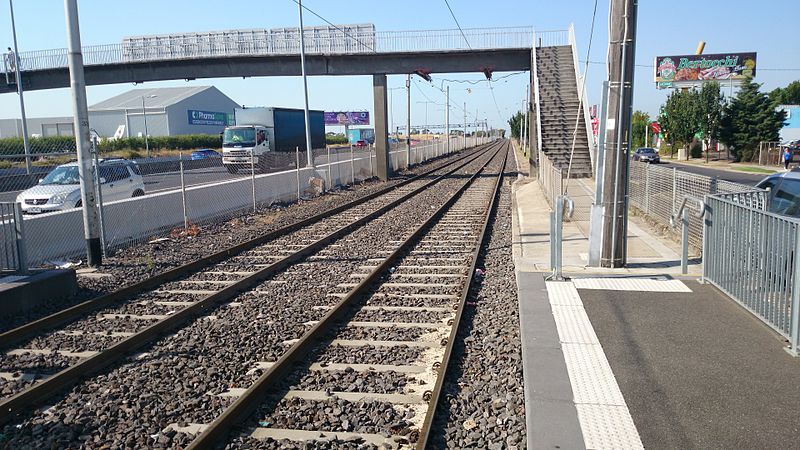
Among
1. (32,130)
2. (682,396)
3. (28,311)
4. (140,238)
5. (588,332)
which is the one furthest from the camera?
(32,130)

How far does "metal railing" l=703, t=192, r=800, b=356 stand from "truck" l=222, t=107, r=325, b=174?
28403 mm

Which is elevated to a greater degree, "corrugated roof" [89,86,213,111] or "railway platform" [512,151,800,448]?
"corrugated roof" [89,86,213,111]

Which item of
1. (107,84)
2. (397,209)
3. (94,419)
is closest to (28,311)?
(94,419)

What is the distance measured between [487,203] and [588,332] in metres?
16.1

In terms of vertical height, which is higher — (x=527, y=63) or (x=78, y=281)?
(x=527, y=63)

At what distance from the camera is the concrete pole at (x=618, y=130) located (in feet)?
32.5

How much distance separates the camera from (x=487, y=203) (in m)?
23.3

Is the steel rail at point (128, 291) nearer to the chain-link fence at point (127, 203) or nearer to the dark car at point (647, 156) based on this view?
the chain-link fence at point (127, 203)

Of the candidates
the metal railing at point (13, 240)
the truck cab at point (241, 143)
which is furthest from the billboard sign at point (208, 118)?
the metal railing at point (13, 240)

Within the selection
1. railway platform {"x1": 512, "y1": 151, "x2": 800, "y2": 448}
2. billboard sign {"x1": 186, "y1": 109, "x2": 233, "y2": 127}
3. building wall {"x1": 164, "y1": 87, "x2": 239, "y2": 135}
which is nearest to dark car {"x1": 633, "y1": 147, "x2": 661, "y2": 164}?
railway platform {"x1": 512, "y1": 151, "x2": 800, "y2": 448}

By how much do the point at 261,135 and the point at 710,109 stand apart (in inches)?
1576

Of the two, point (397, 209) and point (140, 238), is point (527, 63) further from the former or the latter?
point (140, 238)

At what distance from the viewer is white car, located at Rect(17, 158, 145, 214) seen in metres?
15.7

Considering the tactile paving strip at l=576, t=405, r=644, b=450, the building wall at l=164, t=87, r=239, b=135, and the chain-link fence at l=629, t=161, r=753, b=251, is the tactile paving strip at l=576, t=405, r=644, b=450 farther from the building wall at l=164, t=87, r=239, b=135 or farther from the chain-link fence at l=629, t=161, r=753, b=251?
the building wall at l=164, t=87, r=239, b=135
